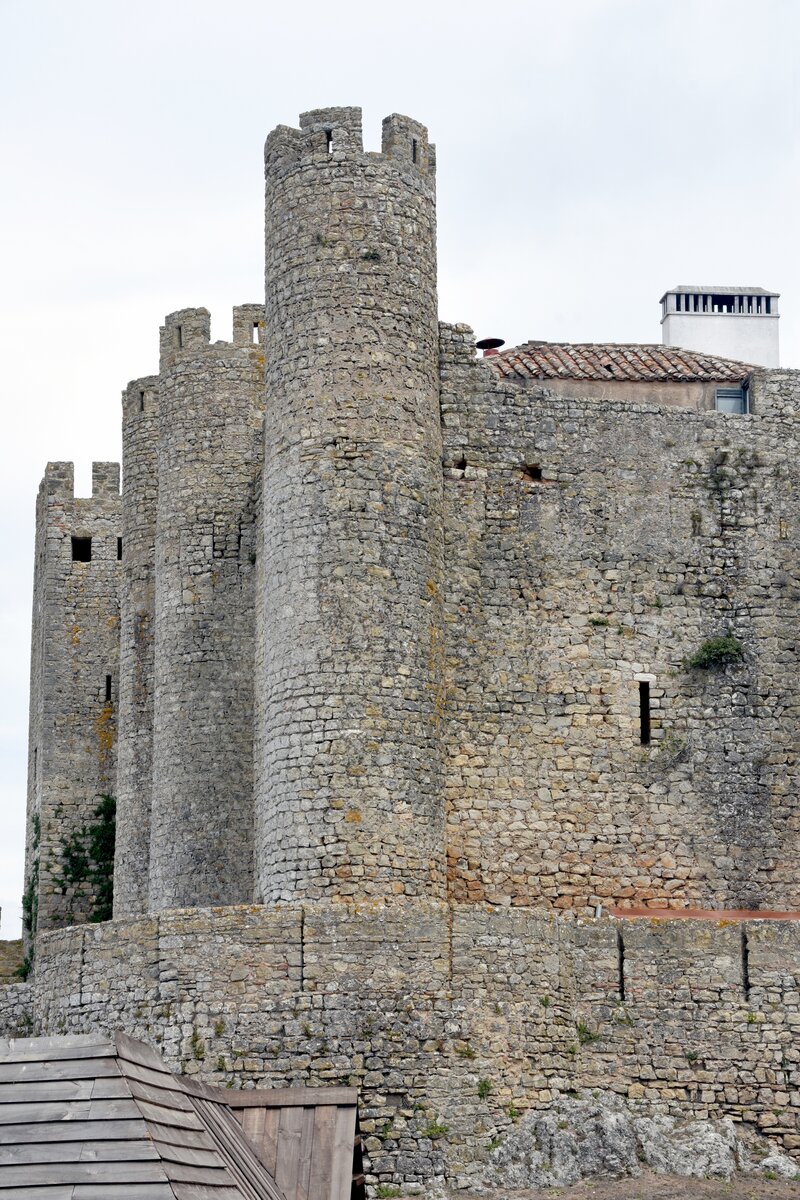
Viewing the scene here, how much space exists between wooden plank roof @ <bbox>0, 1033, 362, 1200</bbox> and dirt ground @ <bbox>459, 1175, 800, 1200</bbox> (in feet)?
11.9

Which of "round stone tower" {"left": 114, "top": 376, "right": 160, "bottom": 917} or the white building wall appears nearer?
"round stone tower" {"left": 114, "top": 376, "right": 160, "bottom": 917}

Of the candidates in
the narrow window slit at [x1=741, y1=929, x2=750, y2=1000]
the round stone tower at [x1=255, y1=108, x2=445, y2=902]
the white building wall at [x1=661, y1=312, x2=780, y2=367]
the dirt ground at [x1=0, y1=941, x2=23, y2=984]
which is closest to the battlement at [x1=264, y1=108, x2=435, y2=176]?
the round stone tower at [x1=255, y1=108, x2=445, y2=902]

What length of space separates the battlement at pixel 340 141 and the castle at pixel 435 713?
0.05m

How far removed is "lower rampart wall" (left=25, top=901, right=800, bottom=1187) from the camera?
2720 cm

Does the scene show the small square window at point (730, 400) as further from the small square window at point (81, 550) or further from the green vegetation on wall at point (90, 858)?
the small square window at point (81, 550)

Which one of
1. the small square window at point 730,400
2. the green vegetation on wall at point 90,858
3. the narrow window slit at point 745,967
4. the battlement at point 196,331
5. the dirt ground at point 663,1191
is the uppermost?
the battlement at point 196,331

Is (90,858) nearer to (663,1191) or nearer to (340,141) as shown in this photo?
(340,141)

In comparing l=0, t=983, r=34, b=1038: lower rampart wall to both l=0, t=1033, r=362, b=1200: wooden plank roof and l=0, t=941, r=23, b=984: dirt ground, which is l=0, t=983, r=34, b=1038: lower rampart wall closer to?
l=0, t=941, r=23, b=984: dirt ground

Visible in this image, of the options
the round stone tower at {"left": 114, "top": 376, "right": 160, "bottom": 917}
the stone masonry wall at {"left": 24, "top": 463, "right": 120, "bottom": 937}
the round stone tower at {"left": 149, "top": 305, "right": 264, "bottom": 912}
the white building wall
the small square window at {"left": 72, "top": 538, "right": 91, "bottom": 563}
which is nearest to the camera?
the round stone tower at {"left": 149, "top": 305, "right": 264, "bottom": 912}

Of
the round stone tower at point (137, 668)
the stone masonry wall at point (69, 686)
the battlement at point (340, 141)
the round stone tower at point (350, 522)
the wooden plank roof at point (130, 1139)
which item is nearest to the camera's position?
the wooden plank roof at point (130, 1139)

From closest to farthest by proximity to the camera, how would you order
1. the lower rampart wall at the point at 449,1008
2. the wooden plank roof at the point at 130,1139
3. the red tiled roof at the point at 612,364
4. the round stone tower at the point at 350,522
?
the wooden plank roof at the point at 130,1139 → the lower rampart wall at the point at 449,1008 → the round stone tower at the point at 350,522 → the red tiled roof at the point at 612,364

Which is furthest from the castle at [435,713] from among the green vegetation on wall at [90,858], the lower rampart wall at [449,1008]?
the green vegetation on wall at [90,858]

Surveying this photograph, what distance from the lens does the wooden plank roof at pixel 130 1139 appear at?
759 inches

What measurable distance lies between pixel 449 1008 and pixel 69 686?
13969 millimetres
